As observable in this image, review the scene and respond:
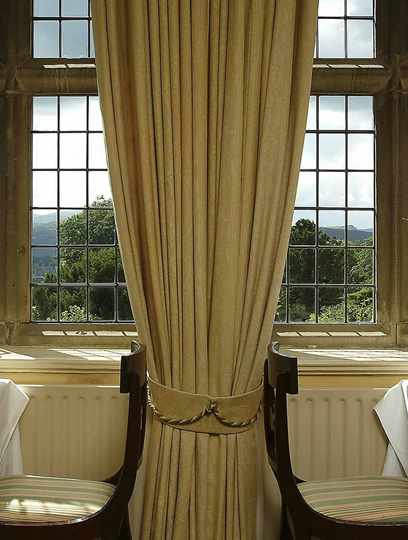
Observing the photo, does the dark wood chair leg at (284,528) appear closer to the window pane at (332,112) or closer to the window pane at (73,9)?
the window pane at (332,112)

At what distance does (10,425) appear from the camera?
8.55ft

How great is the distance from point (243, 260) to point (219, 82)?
65 cm

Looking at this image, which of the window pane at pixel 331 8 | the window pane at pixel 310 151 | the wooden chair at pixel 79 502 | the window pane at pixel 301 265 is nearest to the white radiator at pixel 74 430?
the wooden chair at pixel 79 502

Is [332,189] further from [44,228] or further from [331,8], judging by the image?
[44,228]

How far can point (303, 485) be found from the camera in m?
2.32

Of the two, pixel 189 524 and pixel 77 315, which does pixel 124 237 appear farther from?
pixel 189 524

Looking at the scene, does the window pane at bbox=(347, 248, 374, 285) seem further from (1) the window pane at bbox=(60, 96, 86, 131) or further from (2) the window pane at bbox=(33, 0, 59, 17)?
(2) the window pane at bbox=(33, 0, 59, 17)

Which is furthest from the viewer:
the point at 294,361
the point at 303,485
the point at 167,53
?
the point at 167,53

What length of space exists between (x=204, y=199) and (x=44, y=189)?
829 mm

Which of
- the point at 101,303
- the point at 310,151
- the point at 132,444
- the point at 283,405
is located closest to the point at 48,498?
the point at 132,444

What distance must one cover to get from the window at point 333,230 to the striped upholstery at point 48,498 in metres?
1.19

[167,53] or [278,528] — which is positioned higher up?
[167,53]

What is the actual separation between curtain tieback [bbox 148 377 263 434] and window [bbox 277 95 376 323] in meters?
0.60

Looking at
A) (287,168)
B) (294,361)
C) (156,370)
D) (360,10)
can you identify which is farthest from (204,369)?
(360,10)
